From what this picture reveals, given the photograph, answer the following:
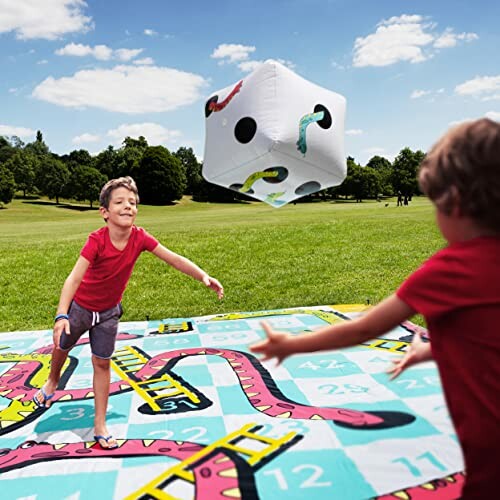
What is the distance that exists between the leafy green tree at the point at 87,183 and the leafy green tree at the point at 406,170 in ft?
78.0

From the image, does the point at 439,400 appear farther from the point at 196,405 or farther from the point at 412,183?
the point at 412,183

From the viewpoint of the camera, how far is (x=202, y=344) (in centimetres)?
453

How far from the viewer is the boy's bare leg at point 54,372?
3229 mm

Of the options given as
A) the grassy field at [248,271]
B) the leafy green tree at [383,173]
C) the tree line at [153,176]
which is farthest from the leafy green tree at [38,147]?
the grassy field at [248,271]

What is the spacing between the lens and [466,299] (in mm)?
1229

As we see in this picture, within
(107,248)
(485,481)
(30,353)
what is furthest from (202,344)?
(485,481)

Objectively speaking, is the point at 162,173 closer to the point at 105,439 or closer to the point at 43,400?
the point at 43,400

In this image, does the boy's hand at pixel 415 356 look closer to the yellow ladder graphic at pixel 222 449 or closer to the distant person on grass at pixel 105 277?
the yellow ladder graphic at pixel 222 449

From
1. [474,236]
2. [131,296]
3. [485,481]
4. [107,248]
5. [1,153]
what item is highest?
[1,153]

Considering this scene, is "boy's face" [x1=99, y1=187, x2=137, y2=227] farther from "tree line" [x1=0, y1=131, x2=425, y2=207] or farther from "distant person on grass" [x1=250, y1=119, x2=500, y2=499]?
"tree line" [x1=0, y1=131, x2=425, y2=207]

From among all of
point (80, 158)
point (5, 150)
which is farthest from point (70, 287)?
point (5, 150)

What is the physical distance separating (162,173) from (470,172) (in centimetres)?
2232

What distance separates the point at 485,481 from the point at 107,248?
2.24 meters

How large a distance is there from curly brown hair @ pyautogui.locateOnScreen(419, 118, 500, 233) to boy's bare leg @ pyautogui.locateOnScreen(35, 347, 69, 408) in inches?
101
